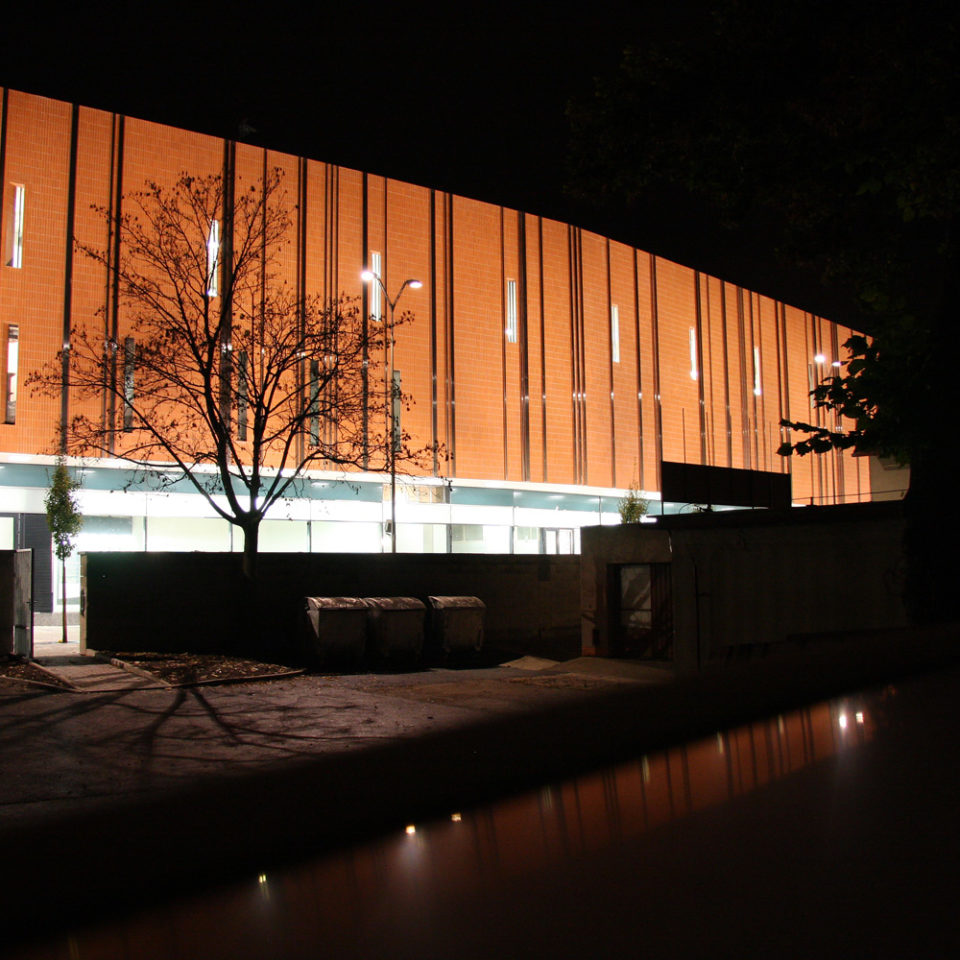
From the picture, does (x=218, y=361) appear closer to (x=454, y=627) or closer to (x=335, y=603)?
(x=335, y=603)

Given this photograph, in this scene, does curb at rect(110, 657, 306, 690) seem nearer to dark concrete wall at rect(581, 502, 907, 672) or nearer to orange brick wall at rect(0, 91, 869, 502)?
dark concrete wall at rect(581, 502, 907, 672)

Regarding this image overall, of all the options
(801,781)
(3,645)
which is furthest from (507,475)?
(801,781)

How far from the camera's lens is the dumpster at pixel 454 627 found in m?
21.9

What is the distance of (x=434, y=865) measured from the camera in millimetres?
1596

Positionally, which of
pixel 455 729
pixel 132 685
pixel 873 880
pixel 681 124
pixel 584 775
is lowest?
pixel 132 685

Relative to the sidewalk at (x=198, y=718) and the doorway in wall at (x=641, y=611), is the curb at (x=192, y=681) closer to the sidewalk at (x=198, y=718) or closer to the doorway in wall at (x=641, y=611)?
the sidewalk at (x=198, y=718)

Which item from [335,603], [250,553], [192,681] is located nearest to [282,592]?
[250,553]

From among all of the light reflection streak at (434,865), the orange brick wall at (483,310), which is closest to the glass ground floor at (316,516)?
the orange brick wall at (483,310)

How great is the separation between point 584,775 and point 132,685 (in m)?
14.7

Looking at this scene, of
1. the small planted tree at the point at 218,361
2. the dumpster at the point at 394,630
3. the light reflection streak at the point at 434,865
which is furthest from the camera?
the dumpster at the point at 394,630

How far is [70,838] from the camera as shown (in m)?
1.29

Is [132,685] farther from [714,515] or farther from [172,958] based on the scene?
[172,958]

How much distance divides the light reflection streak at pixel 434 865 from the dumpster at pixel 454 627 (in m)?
19.8

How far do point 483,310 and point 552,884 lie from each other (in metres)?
40.9
